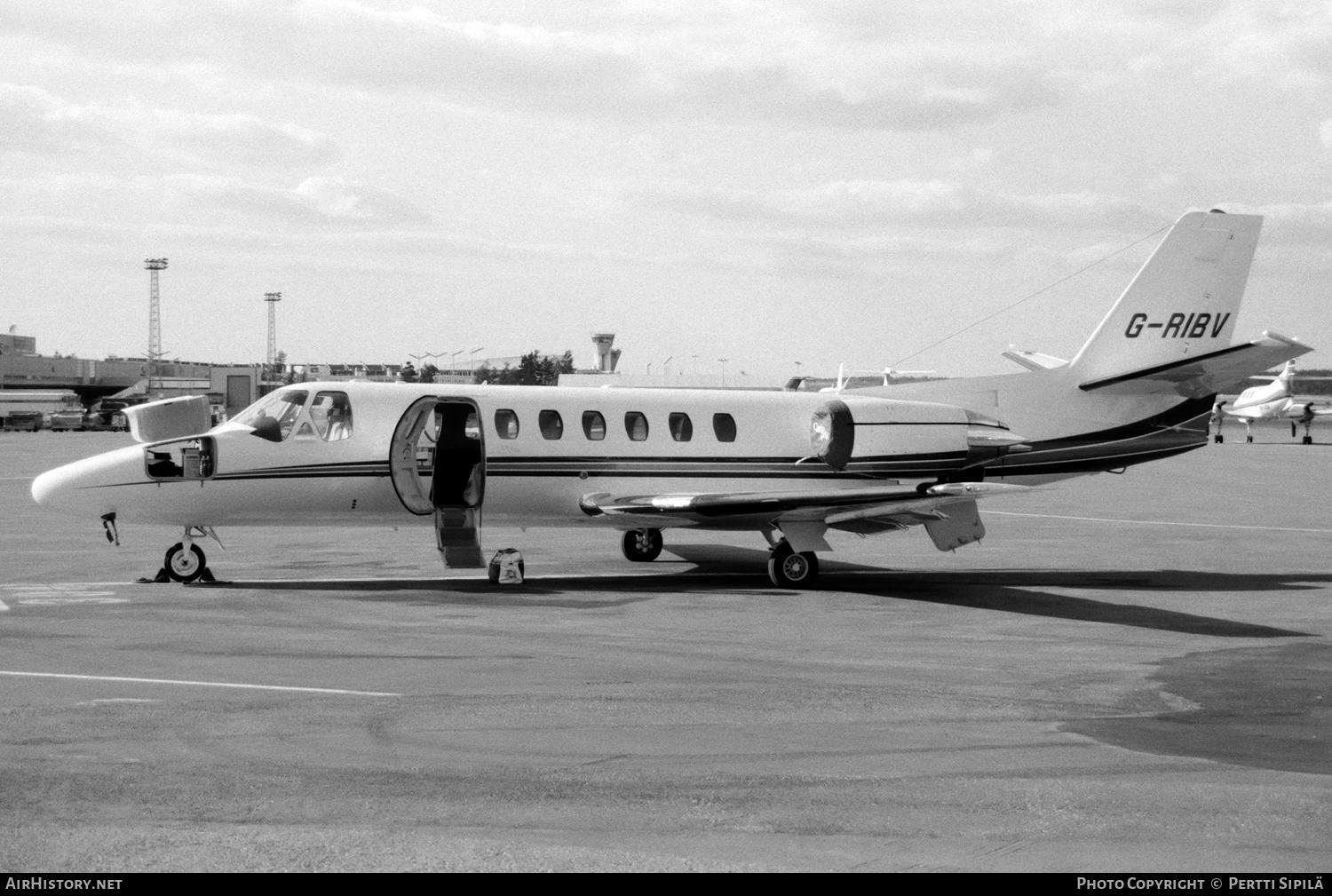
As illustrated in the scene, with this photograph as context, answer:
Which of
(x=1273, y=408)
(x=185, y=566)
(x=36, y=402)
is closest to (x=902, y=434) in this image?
(x=185, y=566)

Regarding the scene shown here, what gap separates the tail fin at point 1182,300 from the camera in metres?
23.1

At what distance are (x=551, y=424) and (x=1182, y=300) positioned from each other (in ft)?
35.5

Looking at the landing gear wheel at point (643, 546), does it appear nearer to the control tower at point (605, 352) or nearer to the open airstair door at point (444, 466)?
the open airstair door at point (444, 466)

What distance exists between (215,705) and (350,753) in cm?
207

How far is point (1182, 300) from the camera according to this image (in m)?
23.1

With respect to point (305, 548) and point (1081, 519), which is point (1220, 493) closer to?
point (1081, 519)

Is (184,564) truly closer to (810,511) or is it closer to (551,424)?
(551,424)

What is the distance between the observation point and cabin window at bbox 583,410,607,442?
21.2 meters

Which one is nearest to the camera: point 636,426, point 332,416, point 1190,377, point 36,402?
point 332,416

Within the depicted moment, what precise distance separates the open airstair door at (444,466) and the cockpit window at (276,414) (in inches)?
58.5

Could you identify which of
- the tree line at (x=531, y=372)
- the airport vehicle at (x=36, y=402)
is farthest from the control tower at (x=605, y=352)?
the airport vehicle at (x=36, y=402)

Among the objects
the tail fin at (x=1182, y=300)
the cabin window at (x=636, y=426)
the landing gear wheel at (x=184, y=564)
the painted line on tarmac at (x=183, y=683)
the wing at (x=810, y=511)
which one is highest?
the tail fin at (x=1182, y=300)
